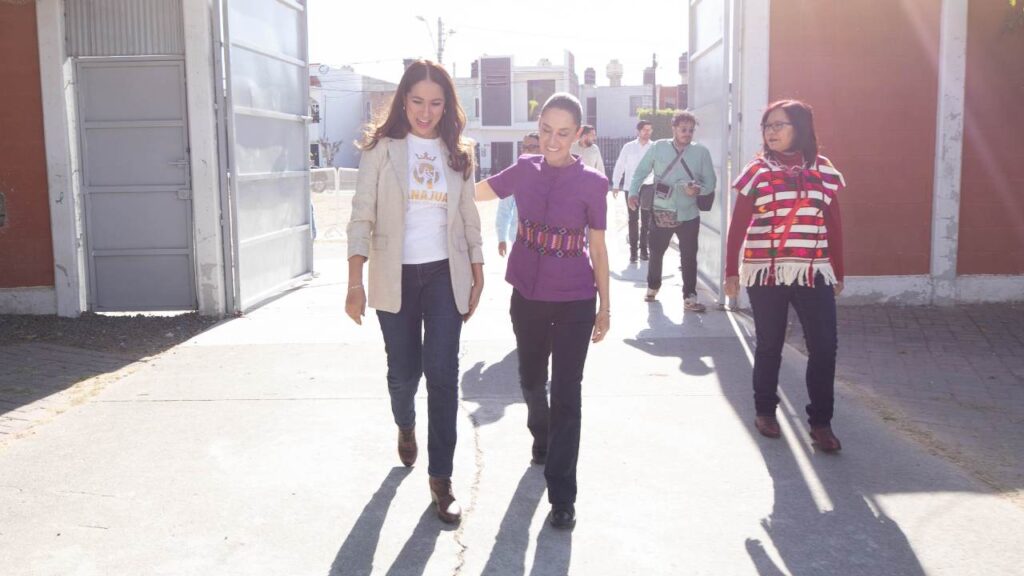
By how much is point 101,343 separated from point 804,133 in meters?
5.88

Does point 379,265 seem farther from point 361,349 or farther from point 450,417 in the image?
point 361,349

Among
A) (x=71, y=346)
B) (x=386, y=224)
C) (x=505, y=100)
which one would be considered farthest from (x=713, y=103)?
(x=505, y=100)

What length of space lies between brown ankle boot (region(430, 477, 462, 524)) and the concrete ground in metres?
0.06

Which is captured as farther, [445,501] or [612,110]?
[612,110]

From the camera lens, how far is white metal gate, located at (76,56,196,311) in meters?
9.38

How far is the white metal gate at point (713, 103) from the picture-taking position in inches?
376

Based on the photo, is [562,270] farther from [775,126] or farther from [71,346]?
[71,346]

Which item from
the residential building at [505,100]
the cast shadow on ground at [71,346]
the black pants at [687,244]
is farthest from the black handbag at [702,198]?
the residential building at [505,100]

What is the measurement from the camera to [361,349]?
8047 millimetres

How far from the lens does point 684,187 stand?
9445 millimetres

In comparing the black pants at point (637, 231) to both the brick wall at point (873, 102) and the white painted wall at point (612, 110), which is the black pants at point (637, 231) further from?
the white painted wall at point (612, 110)

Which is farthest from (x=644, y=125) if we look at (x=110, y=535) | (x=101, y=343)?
(x=110, y=535)

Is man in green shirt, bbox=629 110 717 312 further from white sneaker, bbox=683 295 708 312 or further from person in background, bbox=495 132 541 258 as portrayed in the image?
person in background, bbox=495 132 541 258

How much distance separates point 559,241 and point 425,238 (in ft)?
1.88
